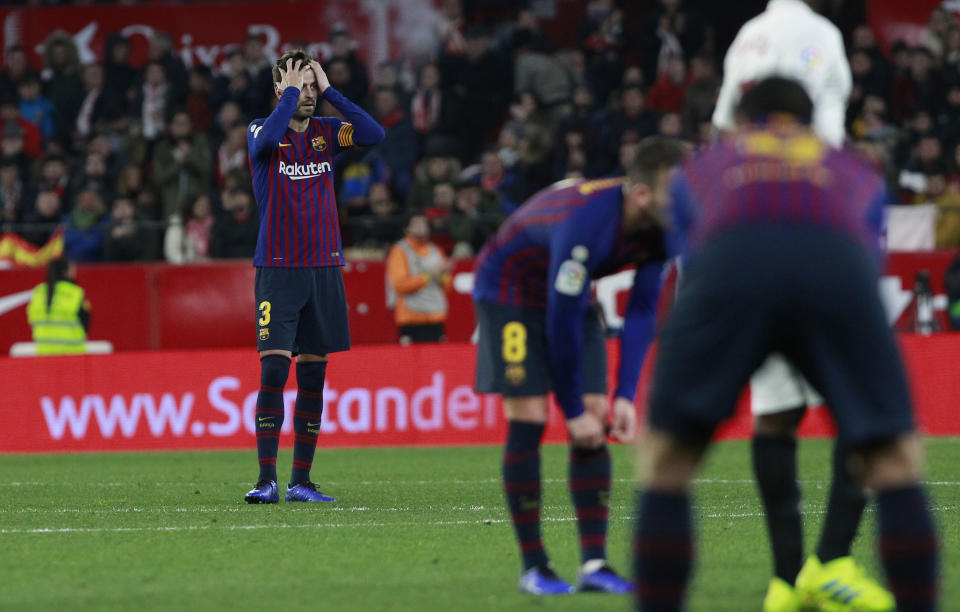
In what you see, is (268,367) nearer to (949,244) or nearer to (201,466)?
(201,466)

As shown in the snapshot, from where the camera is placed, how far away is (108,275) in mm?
17250

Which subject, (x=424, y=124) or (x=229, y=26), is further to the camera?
(x=229, y=26)

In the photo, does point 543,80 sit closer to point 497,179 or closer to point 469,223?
point 497,179

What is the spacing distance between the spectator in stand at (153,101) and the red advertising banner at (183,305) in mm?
3314

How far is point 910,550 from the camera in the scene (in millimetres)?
4105

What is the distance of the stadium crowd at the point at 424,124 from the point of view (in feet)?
57.2

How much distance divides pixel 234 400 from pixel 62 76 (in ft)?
24.7

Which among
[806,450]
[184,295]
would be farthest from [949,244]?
[184,295]

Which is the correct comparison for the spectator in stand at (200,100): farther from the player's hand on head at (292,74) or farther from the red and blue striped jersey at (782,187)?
the red and blue striped jersey at (782,187)

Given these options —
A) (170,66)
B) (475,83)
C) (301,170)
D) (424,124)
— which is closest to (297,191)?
(301,170)

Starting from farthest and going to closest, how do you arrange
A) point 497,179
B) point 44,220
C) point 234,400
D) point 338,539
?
point 44,220 < point 497,179 < point 234,400 < point 338,539

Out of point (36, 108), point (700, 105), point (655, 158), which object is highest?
point (36, 108)

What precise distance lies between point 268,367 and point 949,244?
943cm

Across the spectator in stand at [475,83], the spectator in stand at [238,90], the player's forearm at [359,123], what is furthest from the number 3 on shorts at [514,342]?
the spectator in stand at [238,90]
